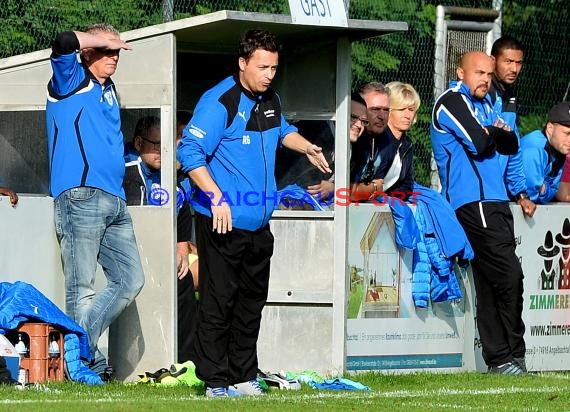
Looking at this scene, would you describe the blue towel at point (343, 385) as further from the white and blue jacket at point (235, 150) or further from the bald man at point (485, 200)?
the bald man at point (485, 200)

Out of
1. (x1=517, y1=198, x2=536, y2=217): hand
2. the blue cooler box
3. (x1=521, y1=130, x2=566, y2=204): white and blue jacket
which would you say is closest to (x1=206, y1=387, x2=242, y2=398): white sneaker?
the blue cooler box

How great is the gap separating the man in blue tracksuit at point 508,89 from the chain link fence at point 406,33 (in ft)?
6.61

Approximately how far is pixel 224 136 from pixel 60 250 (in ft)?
→ 5.31

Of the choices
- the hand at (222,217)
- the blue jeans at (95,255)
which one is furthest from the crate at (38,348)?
the hand at (222,217)

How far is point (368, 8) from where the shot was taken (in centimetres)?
1388

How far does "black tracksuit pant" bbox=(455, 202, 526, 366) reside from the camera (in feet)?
34.0

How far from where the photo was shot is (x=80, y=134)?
348 inches

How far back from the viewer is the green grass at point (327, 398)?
7.54 metres

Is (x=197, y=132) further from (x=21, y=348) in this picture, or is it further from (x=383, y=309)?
(x=383, y=309)

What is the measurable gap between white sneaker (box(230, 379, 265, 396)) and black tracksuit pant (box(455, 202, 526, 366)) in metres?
2.68

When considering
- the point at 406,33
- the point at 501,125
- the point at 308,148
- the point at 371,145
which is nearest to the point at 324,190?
the point at 371,145

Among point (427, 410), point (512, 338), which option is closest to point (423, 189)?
point (512, 338)

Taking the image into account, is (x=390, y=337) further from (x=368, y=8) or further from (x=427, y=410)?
(x=368, y=8)

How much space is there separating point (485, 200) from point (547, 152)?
4.29 feet
